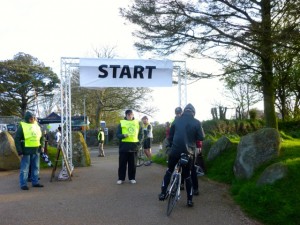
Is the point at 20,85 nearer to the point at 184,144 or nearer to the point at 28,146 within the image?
the point at 28,146

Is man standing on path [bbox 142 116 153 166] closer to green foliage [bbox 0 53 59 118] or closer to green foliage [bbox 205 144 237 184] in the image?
green foliage [bbox 205 144 237 184]

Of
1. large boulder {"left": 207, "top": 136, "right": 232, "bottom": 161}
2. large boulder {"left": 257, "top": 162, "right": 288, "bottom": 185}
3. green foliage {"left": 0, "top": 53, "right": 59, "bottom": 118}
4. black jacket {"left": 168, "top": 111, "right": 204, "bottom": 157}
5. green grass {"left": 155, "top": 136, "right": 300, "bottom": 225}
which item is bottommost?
green grass {"left": 155, "top": 136, "right": 300, "bottom": 225}

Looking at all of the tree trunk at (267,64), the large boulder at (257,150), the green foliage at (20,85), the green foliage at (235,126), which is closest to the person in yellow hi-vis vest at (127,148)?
the large boulder at (257,150)

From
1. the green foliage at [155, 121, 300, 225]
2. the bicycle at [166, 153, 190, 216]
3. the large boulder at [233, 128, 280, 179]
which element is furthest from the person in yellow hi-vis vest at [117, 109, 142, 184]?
the bicycle at [166, 153, 190, 216]

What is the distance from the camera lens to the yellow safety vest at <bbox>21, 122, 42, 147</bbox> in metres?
10.1

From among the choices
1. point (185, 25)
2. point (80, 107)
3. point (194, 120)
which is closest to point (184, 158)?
point (194, 120)

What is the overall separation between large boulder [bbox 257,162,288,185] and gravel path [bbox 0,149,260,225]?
0.72 meters

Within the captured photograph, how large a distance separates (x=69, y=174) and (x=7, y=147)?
4453mm

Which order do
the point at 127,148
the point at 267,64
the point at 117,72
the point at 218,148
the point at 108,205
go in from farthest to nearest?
the point at 267,64, the point at 117,72, the point at 218,148, the point at 127,148, the point at 108,205

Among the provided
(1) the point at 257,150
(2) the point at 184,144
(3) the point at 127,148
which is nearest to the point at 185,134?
(2) the point at 184,144

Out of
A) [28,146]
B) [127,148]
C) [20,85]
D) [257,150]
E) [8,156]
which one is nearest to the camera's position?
[257,150]

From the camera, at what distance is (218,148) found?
1166 cm

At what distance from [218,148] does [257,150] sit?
2.70 metres

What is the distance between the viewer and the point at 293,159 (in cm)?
805
